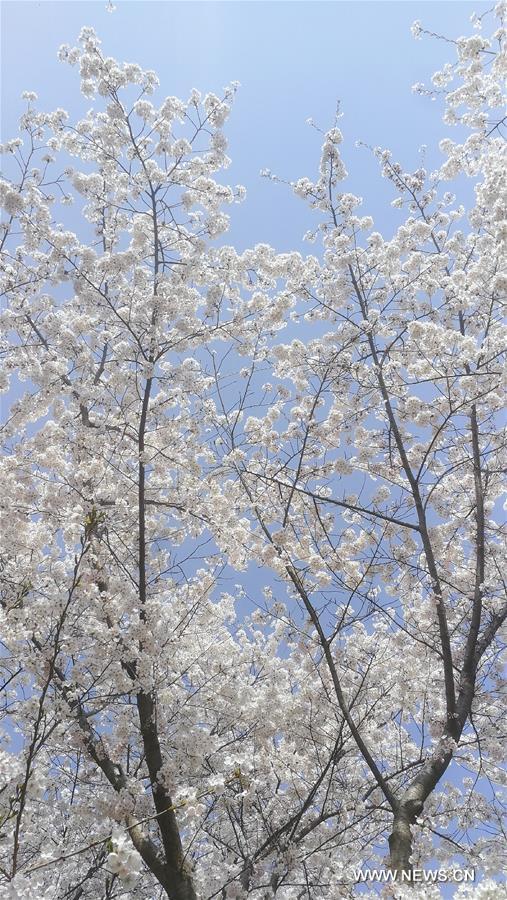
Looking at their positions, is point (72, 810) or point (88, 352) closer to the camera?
point (72, 810)

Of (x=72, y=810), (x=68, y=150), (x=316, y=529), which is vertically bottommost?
(x=72, y=810)

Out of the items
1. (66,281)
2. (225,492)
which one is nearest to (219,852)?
(225,492)

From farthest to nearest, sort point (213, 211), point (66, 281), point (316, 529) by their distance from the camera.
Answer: point (316, 529), point (213, 211), point (66, 281)

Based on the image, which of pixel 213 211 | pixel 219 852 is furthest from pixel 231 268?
pixel 219 852

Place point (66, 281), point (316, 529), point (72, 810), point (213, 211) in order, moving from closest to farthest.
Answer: point (72, 810) → point (66, 281) → point (213, 211) → point (316, 529)

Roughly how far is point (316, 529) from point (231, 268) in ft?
11.8

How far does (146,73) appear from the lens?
6828 millimetres

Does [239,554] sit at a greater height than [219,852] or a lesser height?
greater

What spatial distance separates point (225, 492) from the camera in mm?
8297

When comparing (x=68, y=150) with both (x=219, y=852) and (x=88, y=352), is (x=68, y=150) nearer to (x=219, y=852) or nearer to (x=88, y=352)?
(x=88, y=352)

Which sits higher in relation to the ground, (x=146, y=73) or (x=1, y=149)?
(x=146, y=73)

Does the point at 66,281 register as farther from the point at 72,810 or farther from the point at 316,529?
the point at 72,810

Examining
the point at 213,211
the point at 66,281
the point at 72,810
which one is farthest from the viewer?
the point at 213,211

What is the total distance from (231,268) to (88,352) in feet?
6.85
